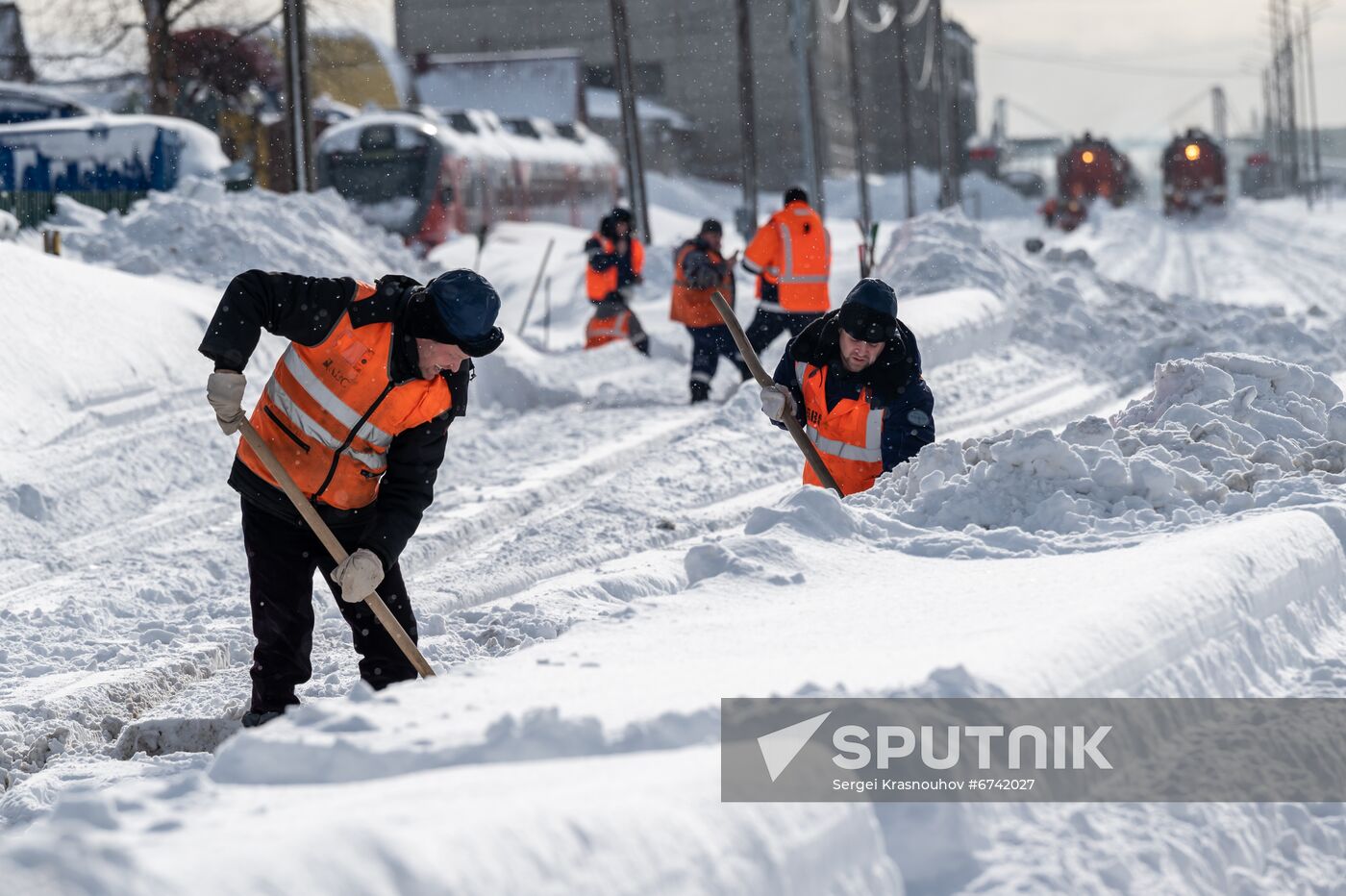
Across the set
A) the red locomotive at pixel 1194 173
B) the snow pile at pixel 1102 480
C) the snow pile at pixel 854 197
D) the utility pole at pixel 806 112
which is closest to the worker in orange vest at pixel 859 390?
the snow pile at pixel 1102 480

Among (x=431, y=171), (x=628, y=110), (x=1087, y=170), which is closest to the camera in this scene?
(x=628, y=110)

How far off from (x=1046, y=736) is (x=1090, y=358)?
35.3 ft

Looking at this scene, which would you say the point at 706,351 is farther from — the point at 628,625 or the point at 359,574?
the point at 628,625

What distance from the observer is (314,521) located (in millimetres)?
4180

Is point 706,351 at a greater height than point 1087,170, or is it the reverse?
point 1087,170

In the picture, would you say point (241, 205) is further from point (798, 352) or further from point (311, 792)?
point (311, 792)

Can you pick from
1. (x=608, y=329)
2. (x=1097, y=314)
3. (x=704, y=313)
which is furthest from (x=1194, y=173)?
(x=704, y=313)

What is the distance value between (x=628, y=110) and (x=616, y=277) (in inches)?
410

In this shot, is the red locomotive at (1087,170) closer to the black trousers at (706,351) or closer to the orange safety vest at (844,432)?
the black trousers at (706,351)

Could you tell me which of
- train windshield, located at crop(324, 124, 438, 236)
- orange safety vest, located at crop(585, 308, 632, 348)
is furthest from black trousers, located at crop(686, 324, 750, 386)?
train windshield, located at crop(324, 124, 438, 236)

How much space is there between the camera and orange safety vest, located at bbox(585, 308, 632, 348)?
48.0 feet

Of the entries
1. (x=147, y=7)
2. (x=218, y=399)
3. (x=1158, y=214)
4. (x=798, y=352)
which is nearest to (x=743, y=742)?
(x=218, y=399)

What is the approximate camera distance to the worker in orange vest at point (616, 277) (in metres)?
14.5

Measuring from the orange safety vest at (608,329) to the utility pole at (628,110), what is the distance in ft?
30.6
